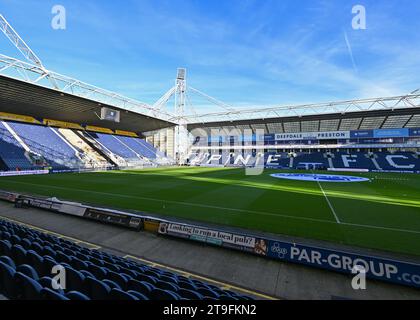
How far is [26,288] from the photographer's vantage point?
313 centimetres

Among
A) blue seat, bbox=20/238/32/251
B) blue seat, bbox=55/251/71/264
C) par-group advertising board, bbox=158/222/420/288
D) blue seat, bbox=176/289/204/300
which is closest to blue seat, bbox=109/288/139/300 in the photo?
blue seat, bbox=176/289/204/300

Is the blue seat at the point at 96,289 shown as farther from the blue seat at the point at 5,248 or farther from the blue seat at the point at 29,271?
the blue seat at the point at 5,248

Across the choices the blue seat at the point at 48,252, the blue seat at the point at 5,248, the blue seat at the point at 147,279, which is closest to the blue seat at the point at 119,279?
the blue seat at the point at 147,279

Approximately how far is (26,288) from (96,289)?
872 millimetres

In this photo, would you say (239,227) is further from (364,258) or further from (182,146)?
(182,146)

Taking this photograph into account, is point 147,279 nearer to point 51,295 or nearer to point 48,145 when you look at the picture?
point 51,295

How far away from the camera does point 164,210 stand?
14.1m

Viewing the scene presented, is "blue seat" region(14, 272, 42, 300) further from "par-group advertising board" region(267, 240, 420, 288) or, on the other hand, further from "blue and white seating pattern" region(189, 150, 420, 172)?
"blue and white seating pattern" region(189, 150, 420, 172)

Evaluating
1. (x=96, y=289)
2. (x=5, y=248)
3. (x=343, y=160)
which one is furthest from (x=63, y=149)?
(x=343, y=160)

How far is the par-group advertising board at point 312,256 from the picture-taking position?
20.9ft

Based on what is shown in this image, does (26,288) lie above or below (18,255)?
above

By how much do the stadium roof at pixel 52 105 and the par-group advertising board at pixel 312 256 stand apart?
34.8 metres

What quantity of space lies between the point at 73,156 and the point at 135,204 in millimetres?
35602

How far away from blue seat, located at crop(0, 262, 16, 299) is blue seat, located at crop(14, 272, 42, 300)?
0.34 feet
